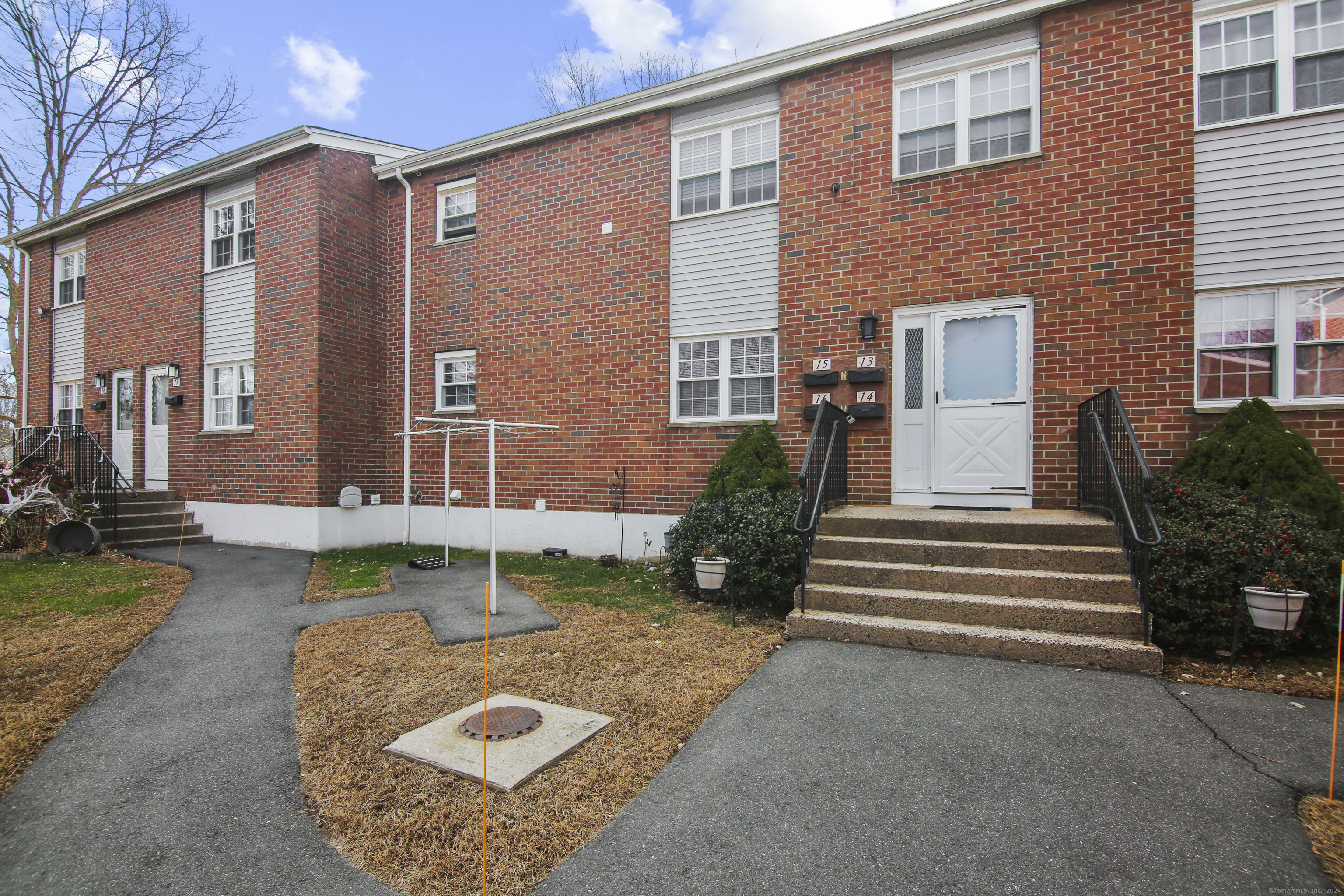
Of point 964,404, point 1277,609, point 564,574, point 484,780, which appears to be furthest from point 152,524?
point 1277,609

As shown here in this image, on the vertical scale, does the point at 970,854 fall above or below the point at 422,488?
below

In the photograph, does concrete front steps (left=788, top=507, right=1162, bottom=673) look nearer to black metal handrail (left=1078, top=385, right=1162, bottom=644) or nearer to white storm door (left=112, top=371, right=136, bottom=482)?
black metal handrail (left=1078, top=385, right=1162, bottom=644)

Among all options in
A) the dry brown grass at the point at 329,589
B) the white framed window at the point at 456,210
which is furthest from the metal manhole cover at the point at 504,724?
the white framed window at the point at 456,210

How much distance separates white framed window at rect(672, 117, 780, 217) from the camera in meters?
8.37

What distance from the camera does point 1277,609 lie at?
420cm

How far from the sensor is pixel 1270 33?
629cm

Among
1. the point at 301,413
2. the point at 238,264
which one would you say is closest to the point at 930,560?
the point at 301,413

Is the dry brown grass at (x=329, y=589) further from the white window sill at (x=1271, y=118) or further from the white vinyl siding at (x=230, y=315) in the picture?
the white window sill at (x=1271, y=118)

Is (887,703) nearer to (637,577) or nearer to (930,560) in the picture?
(930,560)

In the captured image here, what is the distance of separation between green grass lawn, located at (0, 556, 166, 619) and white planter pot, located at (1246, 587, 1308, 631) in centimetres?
974

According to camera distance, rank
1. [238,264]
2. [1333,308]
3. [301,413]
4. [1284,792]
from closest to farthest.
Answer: [1284,792], [1333,308], [301,413], [238,264]

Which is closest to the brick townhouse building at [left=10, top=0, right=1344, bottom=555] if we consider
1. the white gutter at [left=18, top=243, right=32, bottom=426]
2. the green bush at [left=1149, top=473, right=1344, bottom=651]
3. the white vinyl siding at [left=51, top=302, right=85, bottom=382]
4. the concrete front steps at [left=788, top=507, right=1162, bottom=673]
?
the white vinyl siding at [left=51, top=302, right=85, bottom=382]

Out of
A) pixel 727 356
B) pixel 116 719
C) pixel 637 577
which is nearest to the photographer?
pixel 116 719

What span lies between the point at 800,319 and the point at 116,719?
7287 mm
